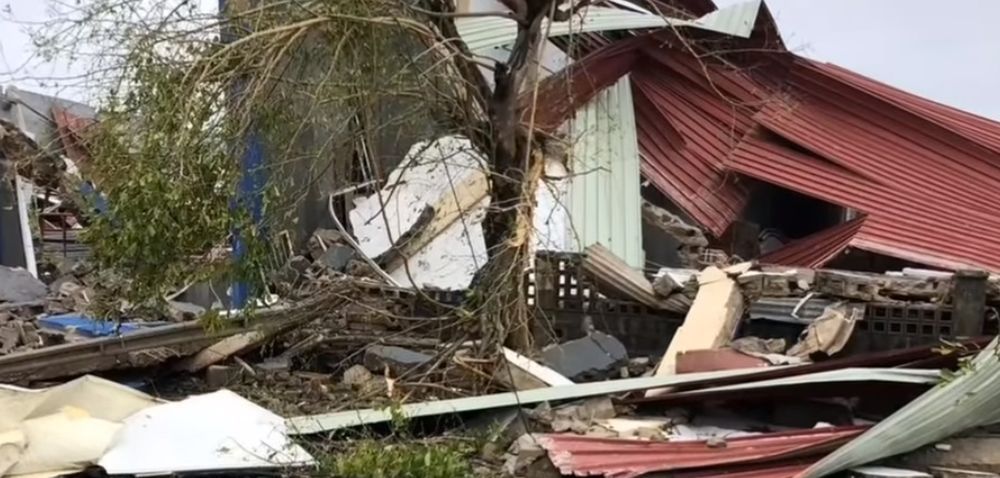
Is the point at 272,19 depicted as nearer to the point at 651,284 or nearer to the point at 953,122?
the point at 651,284

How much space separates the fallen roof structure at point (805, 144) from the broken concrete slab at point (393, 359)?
299 centimetres

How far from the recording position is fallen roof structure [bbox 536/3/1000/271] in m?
8.38

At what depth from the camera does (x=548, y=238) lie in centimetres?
664

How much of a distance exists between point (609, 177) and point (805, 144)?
2083 millimetres

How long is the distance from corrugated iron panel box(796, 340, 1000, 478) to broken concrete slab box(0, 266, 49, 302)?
8747 mm

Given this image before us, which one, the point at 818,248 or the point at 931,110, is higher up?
the point at 931,110

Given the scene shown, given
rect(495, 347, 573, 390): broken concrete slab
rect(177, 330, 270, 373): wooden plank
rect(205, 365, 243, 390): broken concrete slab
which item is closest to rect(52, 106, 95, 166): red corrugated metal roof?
rect(177, 330, 270, 373): wooden plank

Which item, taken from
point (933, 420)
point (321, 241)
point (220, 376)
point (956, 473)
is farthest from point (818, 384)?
point (321, 241)

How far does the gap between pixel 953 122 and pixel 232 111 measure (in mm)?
7614

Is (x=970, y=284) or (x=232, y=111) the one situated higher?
(x=232, y=111)

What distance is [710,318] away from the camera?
17.6 feet

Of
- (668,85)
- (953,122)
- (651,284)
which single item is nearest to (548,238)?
(651,284)

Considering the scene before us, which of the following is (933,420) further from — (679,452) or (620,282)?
(620,282)

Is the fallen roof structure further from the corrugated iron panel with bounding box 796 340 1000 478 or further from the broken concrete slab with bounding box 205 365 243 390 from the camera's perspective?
the corrugated iron panel with bounding box 796 340 1000 478
